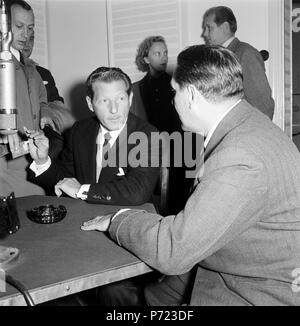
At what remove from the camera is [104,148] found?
6.57ft

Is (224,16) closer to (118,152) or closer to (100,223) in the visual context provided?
(118,152)

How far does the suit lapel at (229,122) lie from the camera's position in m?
1.27

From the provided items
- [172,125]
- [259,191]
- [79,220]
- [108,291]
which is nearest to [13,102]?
[79,220]

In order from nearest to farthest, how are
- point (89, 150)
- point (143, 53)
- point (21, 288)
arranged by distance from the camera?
point (21, 288)
point (89, 150)
point (143, 53)

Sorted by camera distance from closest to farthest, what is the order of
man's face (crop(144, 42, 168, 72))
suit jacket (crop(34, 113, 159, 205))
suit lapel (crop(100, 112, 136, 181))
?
A: 1. suit jacket (crop(34, 113, 159, 205))
2. suit lapel (crop(100, 112, 136, 181))
3. man's face (crop(144, 42, 168, 72))

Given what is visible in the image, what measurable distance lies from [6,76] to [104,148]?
0.94 m

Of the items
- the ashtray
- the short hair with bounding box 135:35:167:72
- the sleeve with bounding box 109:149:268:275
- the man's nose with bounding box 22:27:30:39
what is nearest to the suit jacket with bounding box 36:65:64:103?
the man's nose with bounding box 22:27:30:39

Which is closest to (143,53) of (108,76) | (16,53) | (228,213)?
(16,53)

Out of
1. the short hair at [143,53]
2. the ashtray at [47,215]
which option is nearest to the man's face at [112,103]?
the ashtray at [47,215]

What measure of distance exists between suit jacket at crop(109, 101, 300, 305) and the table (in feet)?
0.19

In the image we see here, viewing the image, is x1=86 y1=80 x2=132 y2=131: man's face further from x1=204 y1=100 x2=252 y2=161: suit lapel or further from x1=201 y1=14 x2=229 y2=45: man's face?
x1=201 y1=14 x2=229 y2=45: man's face

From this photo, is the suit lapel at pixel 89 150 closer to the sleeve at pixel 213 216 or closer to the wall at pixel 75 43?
the sleeve at pixel 213 216

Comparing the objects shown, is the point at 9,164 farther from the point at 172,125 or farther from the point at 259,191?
the point at 172,125

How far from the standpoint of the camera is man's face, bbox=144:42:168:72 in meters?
4.03
